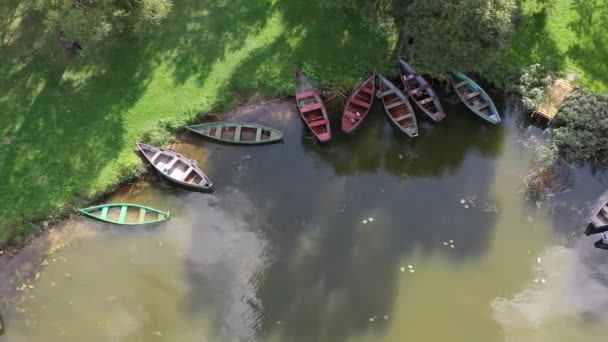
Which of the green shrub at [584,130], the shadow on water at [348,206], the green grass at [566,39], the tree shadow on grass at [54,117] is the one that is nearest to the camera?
the shadow on water at [348,206]

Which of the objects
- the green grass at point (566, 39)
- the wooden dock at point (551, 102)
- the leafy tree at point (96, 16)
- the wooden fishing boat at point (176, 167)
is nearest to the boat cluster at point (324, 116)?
the wooden fishing boat at point (176, 167)

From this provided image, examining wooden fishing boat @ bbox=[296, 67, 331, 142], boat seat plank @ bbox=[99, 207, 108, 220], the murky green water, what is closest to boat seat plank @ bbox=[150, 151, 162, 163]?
the murky green water

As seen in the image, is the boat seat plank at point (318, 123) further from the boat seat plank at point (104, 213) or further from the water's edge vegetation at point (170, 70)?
the boat seat plank at point (104, 213)

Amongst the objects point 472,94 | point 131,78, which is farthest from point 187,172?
point 472,94

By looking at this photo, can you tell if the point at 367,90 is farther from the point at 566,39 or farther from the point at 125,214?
the point at 125,214

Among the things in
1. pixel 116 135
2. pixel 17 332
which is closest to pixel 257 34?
pixel 116 135

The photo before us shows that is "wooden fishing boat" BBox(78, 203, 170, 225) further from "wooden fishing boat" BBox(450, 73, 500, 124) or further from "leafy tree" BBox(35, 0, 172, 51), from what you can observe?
"wooden fishing boat" BBox(450, 73, 500, 124)
